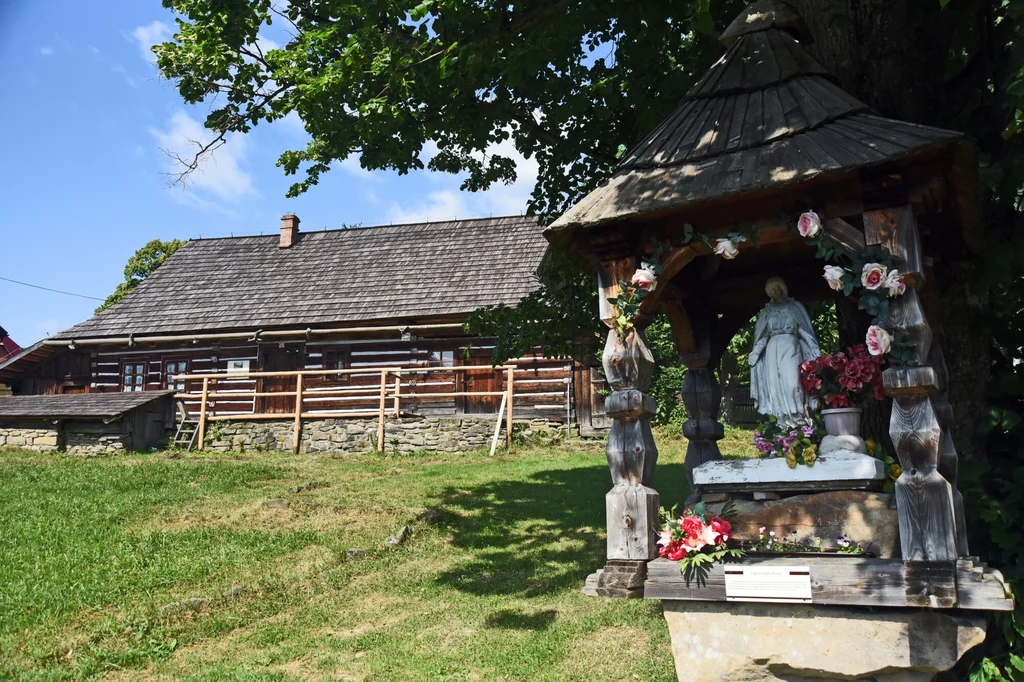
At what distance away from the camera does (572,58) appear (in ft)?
27.4

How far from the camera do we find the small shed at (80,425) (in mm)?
16453

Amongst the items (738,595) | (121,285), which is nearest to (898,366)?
(738,595)

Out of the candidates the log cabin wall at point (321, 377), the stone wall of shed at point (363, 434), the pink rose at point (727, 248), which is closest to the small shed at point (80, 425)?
the stone wall of shed at point (363, 434)

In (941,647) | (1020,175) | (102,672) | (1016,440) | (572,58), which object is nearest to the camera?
(941,647)

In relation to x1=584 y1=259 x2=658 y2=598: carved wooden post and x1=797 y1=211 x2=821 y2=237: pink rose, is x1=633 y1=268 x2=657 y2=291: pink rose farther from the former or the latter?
x1=797 y1=211 x2=821 y2=237: pink rose

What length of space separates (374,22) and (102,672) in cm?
592

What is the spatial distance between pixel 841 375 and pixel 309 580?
5.74 m

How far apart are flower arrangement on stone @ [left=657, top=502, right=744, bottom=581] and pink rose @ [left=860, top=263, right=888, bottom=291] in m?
1.49

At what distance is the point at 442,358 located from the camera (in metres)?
20.2

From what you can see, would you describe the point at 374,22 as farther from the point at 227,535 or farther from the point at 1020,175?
the point at 227,535

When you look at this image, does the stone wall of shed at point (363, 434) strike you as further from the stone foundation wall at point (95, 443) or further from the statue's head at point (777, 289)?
the statue's head at point (777, 289)

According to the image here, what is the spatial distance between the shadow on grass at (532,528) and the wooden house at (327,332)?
5685mm

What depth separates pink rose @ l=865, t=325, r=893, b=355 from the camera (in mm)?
3920

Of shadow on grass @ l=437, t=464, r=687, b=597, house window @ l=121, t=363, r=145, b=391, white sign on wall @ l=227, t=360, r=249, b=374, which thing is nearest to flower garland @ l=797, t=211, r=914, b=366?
shadow on grass @ l=437, t=464, r=687, b=597
